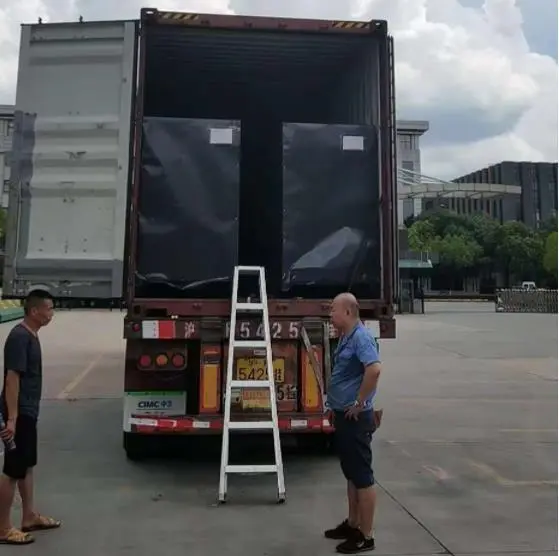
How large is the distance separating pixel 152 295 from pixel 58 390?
6014mm

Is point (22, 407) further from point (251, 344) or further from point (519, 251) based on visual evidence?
point (519, 251)

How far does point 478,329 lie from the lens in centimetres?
2588

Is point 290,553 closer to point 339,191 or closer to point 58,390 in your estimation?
point 339,191

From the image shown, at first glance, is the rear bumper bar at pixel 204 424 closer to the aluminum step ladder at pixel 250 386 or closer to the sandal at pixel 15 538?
the aluminum step ladder at pixel 250 386

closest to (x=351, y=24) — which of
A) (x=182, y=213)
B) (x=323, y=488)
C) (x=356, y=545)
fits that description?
(x=182, y=213)

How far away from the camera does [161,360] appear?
19.7 ft

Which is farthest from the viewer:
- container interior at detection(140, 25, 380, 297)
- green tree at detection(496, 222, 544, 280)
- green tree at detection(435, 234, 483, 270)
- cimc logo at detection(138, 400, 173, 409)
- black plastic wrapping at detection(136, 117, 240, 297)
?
green tree at detection(435, 234, 483, 270)

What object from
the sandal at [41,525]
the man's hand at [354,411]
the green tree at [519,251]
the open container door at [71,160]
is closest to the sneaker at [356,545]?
the man's hand at [354,411]

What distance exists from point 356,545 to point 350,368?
110cm

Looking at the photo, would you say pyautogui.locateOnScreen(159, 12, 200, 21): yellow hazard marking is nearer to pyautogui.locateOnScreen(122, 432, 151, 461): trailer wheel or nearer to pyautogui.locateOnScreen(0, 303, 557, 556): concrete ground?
pyautogui.locateOnScreen(122, 432, 151, 461): trailer wheel

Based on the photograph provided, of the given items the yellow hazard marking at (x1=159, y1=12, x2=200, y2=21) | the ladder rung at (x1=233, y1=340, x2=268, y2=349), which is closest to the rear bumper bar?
the ladder rung at (x1=233, y1=340, x2=268, y2=349)

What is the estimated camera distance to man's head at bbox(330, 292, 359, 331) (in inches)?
177

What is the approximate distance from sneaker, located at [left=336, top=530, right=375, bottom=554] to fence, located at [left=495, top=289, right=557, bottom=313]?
131ft

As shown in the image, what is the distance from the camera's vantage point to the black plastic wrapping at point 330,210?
252 inches
